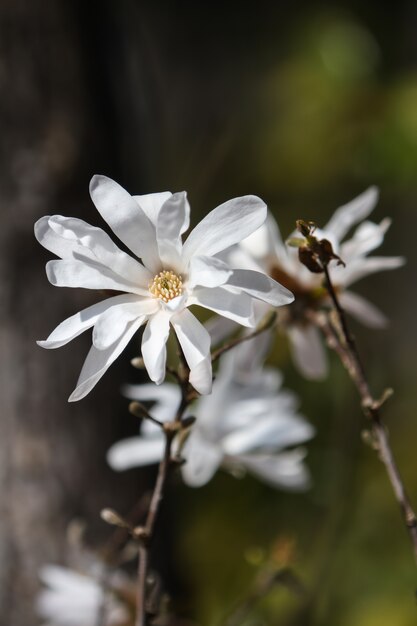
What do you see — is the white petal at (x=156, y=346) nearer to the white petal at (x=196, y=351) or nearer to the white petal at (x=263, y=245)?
the white petal at (x=196, y=351)

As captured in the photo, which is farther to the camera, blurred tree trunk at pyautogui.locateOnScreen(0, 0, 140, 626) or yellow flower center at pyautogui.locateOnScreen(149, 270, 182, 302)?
blurred tree trunk at pyautogui.locateOnScreen(0, 0, 140, 626)

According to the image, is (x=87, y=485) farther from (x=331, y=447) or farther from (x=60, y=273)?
(x=60, y=273)

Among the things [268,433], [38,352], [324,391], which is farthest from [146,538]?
[324,391]

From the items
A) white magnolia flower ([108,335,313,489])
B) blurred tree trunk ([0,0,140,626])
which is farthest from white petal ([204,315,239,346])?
blurred tree trunk ([0,0,140,626])

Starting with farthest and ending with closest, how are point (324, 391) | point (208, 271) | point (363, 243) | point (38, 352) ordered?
1. point (324, 391)
2. point (38, 352)
3. point (363, 243)
4. point (208, 271)

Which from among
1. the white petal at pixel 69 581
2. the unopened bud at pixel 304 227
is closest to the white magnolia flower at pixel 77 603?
the white petal at pixel 69 581

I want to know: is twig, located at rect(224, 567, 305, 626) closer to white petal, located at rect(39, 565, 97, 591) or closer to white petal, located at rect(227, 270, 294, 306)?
white petal, located at rect(39, 565, 97, 591)

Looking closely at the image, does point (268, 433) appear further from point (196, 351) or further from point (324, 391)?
point (324, 391)
